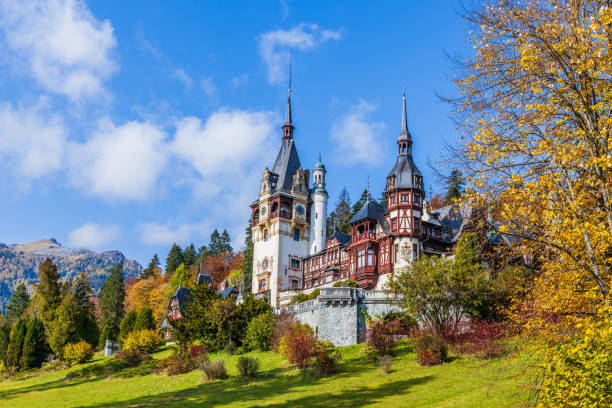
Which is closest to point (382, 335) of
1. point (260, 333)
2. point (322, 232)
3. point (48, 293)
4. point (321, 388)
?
point (321, 388)

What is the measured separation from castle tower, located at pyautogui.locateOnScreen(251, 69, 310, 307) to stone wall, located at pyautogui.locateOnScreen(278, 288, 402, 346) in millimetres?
21194

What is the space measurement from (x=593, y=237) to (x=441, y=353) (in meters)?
17.4

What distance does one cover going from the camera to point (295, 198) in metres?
66.3

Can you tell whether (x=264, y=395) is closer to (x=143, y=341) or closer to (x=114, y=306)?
(x=143, y=341)

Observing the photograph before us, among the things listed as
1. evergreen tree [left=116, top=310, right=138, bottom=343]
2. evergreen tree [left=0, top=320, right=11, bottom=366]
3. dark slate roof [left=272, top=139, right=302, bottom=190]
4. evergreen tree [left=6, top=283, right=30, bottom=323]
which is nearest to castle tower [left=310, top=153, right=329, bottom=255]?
dark slate roof [left=272, top=139, right=302, bottom=190]

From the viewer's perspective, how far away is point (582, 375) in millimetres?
12922

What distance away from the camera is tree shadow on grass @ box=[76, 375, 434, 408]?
77.9ft

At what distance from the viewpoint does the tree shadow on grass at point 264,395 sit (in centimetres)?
2375

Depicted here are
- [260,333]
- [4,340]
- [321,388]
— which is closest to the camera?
[321,388]

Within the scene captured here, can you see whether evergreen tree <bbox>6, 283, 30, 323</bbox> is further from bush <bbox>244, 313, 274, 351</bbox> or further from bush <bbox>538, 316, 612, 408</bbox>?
bush <bbox>538, 316, 612, 408</bbox>

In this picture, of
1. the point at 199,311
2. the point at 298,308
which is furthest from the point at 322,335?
the point at 199,311

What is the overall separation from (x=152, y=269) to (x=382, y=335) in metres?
81.7

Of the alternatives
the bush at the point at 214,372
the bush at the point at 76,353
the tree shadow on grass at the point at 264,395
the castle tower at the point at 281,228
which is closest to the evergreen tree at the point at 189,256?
the castle tower at the point at 281,228

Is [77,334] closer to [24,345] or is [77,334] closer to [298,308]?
[24,345]
